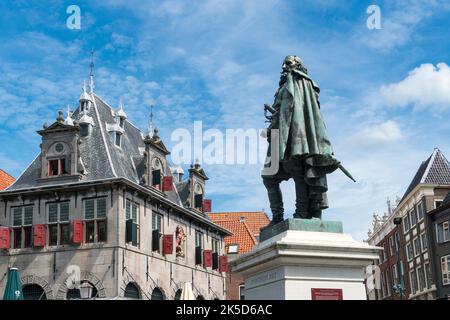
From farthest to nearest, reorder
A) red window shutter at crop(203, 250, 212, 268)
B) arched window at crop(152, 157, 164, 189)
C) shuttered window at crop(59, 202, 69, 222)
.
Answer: red window shutter at crop(203, 250, 212, 268) → arched window at crop(152, 157, 164, 189) → shuttered window at crop(59, 202, 69, 222)

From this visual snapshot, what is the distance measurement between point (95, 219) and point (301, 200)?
71.6ft

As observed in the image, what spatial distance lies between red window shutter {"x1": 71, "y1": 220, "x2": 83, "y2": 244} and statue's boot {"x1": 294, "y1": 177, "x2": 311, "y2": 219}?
2175 cm

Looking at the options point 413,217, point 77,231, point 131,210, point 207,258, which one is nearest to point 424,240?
point 413,217

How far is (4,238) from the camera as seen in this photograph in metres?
29.6

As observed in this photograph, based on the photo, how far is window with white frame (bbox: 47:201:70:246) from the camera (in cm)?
2922

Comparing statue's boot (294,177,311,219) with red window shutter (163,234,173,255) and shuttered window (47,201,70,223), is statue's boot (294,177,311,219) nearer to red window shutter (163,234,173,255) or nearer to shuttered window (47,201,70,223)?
shuttered window (47,201,70,223)

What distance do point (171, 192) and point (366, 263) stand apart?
A: 2872 cm

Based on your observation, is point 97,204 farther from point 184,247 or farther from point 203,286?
point 203,286

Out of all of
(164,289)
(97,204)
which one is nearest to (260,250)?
(97,204)

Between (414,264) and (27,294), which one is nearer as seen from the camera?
(27,294)

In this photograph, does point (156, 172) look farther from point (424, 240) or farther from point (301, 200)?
point (301, 200)

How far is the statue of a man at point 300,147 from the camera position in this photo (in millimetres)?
8180

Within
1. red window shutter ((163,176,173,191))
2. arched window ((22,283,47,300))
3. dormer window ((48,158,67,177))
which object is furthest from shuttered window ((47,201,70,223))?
red window shutter ((163,176,173,191))
